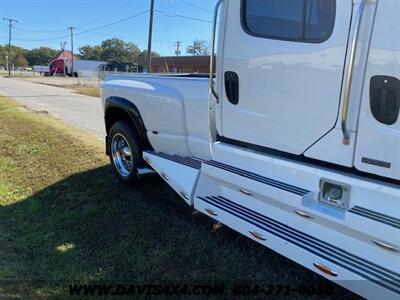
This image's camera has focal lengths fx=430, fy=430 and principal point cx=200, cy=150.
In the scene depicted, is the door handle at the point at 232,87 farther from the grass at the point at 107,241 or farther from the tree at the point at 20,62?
the tree at the point at 20,62

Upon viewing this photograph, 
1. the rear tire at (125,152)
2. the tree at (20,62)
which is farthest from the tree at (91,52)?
the rear tire at (125,152)

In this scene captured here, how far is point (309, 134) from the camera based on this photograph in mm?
2896

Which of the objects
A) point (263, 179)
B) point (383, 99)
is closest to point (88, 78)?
point (263, 179)

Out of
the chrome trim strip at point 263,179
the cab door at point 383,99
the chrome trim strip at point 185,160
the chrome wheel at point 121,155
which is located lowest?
the chrome wheel at point 121,155

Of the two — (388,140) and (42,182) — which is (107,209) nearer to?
(42,182)

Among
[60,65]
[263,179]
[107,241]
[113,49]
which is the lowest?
[107,241]

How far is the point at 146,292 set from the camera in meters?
3.43

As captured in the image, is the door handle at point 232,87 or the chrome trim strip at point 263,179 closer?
the chrome trim strip at point 263,179

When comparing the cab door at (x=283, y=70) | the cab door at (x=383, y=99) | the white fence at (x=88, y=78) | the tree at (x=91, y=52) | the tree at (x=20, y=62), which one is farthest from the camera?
the tree at (x=91, y=52)

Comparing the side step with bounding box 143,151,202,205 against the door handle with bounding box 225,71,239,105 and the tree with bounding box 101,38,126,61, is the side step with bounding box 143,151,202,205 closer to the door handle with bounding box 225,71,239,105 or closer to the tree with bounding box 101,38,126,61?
the door handle with bounding box 225,71,239,105

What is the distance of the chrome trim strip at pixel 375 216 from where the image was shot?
2348 mm

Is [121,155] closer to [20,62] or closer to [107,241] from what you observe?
[107,241]

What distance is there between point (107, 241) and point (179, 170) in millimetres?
1027

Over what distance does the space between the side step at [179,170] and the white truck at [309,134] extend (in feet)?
0.07
